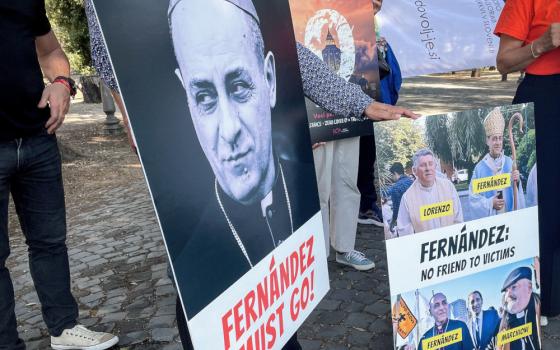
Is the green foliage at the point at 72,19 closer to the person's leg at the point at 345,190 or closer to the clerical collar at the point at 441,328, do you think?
the person's leg at the point at 345,190

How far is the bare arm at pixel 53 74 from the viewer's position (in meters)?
2.44

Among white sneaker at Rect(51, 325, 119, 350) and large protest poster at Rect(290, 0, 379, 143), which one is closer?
white sneaker at Rect(51, 325, 119, 350)

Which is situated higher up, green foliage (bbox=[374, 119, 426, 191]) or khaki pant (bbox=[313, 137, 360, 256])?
green foliage (bbox=[374, 119, 426, 191])

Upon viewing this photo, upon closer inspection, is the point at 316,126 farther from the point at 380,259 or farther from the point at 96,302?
the point at 96,302

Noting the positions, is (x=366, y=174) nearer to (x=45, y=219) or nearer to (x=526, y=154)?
(x=526, y=154)

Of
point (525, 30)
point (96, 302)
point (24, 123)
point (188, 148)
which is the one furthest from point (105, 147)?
point (188, 148)

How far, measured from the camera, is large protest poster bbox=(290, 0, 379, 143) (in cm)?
350

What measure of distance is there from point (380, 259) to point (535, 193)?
1.72m

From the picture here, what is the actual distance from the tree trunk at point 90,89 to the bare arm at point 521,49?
15125 millimetres

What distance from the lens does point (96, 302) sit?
139 inches

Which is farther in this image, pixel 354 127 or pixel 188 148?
pixel 354 127

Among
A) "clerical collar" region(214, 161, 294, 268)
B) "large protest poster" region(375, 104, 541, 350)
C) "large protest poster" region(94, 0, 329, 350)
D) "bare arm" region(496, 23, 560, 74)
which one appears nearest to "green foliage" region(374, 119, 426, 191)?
"large protest poster" region(375, 104, 541, 350)

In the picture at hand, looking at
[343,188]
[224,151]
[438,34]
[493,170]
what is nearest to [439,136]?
[493,170]

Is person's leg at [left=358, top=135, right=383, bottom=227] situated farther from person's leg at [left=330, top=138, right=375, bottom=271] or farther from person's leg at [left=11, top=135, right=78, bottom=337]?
person's leg at [left=11, top=135, right=78, bottom=337]
